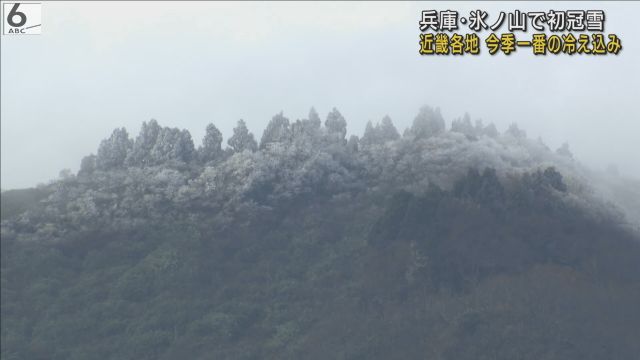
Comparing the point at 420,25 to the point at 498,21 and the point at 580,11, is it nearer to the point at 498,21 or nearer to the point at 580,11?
the point at 498,21

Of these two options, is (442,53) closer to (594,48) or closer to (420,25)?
(420,25)

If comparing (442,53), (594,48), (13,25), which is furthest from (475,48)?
(13,25)

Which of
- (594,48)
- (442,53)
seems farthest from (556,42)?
(442,53)

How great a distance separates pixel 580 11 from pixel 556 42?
7.36 metres

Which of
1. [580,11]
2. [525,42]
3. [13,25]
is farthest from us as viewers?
[13,25]

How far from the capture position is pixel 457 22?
157 meters

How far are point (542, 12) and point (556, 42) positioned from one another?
→ 6.41 meters

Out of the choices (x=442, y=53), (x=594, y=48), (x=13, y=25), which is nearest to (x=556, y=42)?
(x=594, y=48)

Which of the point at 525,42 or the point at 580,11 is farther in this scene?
the point at 580,11

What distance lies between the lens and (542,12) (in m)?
156

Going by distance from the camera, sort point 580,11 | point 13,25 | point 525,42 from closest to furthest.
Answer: point 525,42 < point 580,11 < point 13,25

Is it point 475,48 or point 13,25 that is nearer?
point 475,48

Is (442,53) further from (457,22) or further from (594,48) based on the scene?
(594,48)

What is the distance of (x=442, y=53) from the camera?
500ft
